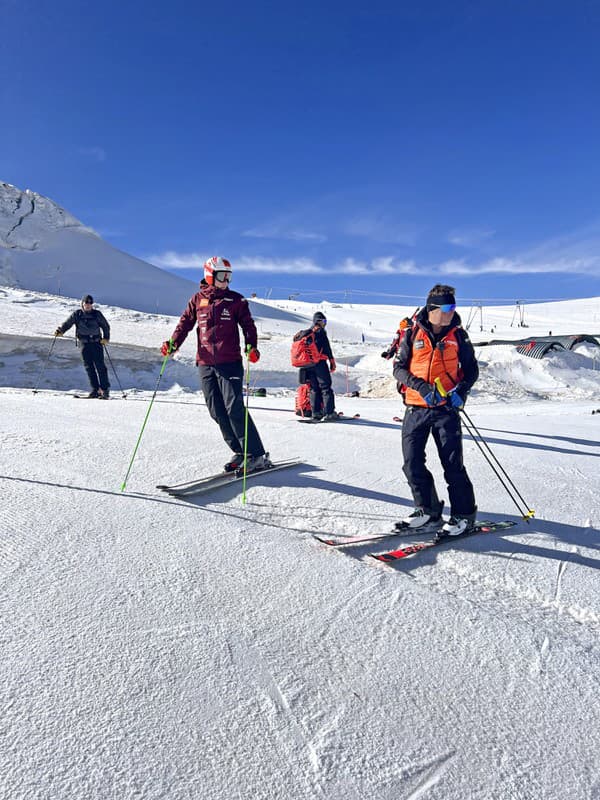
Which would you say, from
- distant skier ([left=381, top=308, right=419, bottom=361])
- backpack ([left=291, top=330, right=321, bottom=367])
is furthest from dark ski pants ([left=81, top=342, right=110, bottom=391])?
distant skier ([left=381, top=308, right=419, bottom=361])

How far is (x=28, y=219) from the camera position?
48.9 meters

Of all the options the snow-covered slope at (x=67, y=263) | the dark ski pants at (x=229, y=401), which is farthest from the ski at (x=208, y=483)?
the snow-covered slope at (x=67, y=263)

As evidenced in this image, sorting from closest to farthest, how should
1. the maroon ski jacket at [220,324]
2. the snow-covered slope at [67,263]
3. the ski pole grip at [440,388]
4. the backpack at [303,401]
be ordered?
the ski pole grip at [440,388]
the maroon ski jacket at [220,324]
the backpack at [303,401]
the snow-covered slope at [67,263]

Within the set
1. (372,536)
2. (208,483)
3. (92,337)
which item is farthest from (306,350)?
(372,536)

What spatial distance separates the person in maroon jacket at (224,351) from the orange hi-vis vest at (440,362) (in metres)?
1.72

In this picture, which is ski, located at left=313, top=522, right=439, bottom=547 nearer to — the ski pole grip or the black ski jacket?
the ski pole grip

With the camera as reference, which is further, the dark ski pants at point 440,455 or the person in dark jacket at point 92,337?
the person in dark jacket at point 92,337

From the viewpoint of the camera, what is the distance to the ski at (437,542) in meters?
3.12

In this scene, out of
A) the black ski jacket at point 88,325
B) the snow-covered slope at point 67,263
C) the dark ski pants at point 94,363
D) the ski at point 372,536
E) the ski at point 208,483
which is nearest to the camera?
the ski at point 372,536

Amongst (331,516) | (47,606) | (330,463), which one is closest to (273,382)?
(330,463)

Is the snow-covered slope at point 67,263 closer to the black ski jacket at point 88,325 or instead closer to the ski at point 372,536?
the black ski jacket at point 88,325

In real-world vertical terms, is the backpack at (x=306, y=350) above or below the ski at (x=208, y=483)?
above

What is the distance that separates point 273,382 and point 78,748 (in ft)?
46.6

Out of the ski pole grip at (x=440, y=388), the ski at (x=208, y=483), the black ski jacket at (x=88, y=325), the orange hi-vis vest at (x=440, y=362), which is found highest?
the black ski jacket at (x=88, y=325)
